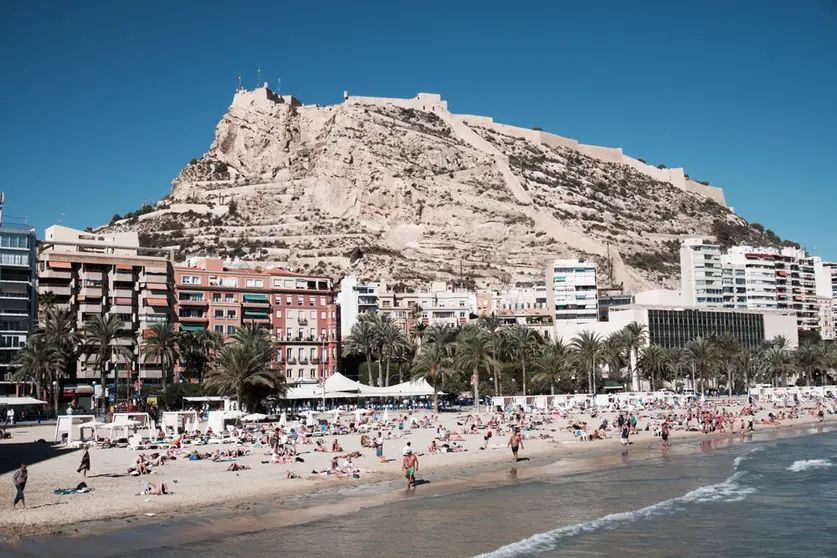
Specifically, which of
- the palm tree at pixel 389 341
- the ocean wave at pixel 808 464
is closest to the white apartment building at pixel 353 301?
the palm tree at pixel 389 341

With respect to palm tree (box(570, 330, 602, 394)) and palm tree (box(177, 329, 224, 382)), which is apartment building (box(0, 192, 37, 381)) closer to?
palm tree (box(177, 329, 224, 382))

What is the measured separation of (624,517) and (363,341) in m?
59.4

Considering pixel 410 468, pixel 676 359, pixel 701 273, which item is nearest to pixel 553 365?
pixel 676 359

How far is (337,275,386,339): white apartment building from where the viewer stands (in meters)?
102

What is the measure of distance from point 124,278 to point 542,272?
71.2 meters

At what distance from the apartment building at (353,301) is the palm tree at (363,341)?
13.2 meters

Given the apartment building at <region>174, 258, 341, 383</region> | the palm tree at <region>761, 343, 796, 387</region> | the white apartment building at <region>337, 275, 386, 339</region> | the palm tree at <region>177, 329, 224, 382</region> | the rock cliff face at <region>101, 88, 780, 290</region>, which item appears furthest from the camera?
the rock cliff face at <region>101, 88, 780, 290</region>

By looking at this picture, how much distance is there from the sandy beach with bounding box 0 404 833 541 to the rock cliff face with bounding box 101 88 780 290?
8105cm

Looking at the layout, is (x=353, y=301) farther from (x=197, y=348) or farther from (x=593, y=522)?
(x=593, y=522)

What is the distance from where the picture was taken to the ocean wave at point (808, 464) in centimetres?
3727

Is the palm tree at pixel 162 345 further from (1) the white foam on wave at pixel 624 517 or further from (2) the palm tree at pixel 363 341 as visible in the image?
(1) the white foam on wave at pixel 624 517

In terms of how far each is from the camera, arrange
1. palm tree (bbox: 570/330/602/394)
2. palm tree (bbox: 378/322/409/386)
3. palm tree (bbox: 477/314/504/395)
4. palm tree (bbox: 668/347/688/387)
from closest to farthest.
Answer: palm tree (bbox: 477/314/504/395), palm tree (bbox: 570/330/602/394), palm tree (bbox: 378/322/409/386), palm tree (bbox: 668/347/688/387)

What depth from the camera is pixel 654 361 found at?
8988 cm

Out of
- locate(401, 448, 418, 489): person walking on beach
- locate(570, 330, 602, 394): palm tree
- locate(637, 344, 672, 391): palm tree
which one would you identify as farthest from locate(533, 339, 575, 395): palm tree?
locate(401, 448, 418, 489): person walking on beach
